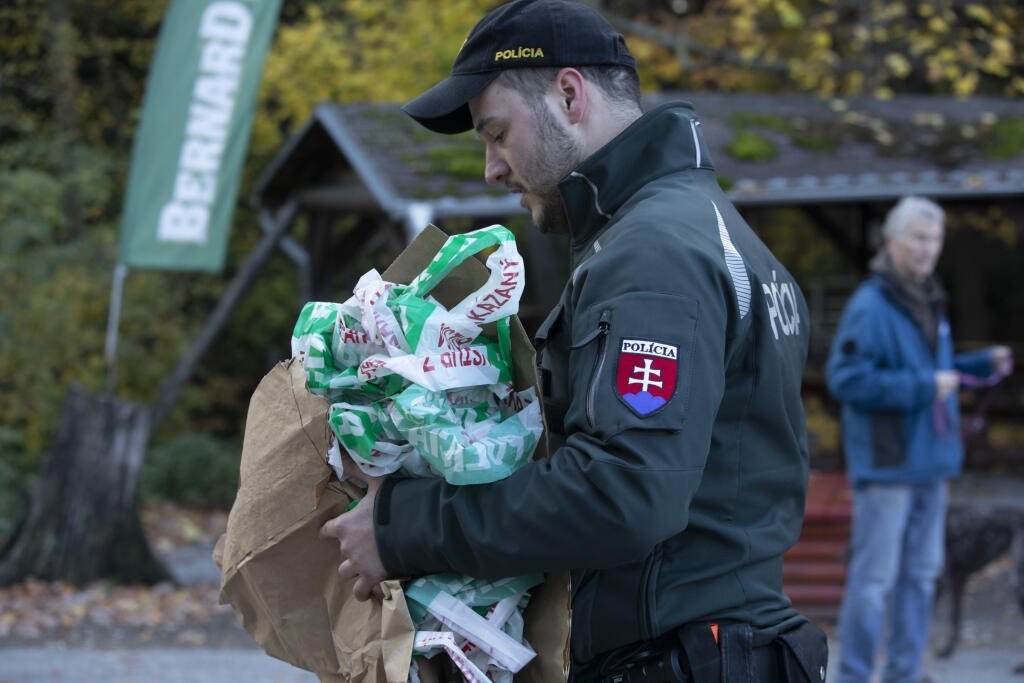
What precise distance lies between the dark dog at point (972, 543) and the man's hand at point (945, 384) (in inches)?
→ 60.0

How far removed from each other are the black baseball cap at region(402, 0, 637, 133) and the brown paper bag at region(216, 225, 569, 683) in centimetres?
24

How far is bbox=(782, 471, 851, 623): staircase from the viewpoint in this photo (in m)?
7.03

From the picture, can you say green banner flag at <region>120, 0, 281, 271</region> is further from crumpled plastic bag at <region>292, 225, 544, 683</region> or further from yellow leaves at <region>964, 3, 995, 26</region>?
crumpled plastic bag at <region>292, 225, 544, 683</region>

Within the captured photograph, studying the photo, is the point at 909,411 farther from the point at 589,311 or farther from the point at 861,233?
the point at 861,233

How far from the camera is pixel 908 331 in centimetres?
525

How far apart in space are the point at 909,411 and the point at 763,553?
330 cm

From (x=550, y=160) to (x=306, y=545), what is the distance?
74 centimetres

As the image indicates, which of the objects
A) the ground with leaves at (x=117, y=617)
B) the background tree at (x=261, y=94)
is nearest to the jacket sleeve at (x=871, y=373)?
the ground with leaves at (x=117, y=617)

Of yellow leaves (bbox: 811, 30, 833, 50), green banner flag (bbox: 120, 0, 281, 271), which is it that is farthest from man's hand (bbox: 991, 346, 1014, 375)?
yellow leaves (bbox: 811, 30, 833, 50)

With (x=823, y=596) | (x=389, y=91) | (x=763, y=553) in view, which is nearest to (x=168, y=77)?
(x=389, y=91)

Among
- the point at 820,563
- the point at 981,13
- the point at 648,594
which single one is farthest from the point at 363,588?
the point at 981,13

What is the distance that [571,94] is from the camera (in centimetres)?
209

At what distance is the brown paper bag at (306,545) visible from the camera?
2.00 m

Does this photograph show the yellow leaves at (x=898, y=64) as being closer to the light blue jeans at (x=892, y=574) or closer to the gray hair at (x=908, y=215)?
the gray hair at (x=908, y=215)
